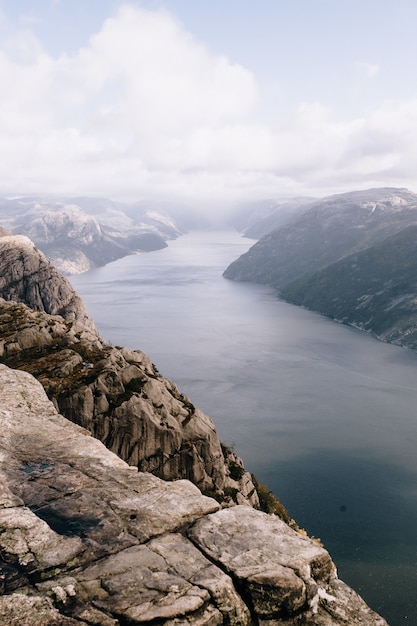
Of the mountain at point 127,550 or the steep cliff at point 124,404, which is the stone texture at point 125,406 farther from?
the mountain at point 127,550

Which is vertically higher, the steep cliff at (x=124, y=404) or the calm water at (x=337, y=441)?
the steep cliff at (x=124, y=404)

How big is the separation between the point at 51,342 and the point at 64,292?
64684 millimetres

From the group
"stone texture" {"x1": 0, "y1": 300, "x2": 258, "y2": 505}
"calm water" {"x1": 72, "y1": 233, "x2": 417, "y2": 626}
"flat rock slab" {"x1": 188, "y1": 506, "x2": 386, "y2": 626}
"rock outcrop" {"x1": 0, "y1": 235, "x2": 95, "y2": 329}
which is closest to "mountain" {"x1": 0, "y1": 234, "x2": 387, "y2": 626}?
"flat rock slab" {"x1": 188, "y1": 506, "x2": 386, "y2": 626}

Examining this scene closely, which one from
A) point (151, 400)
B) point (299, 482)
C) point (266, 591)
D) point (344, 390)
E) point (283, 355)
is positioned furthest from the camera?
point (283, 355)

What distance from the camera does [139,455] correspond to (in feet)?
147

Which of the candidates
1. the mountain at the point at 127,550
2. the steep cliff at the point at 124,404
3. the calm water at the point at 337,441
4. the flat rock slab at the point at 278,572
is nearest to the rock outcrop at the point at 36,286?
the steep cliff at the point at 124,404

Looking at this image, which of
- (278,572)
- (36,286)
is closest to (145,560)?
(278,572)

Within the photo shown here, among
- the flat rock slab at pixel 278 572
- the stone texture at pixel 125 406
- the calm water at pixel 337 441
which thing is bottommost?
the calm water at pixel 337 441

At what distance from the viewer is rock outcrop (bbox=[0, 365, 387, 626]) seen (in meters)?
12.7

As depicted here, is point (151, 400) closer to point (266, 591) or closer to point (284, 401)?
point (266, 591)

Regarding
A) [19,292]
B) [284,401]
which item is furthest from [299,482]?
[19,292]

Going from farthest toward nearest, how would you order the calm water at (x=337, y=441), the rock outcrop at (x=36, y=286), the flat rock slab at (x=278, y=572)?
1. the rock outcrop at (x=36, y=286)
2. the calm water at (x=337, y=441)
3. the flat rock slab at (x=278, y=572)

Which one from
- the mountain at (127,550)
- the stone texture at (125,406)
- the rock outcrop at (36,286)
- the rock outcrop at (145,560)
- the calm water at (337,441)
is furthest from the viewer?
the rock outcrop at (36,286)

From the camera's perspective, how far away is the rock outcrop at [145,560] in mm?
12656
